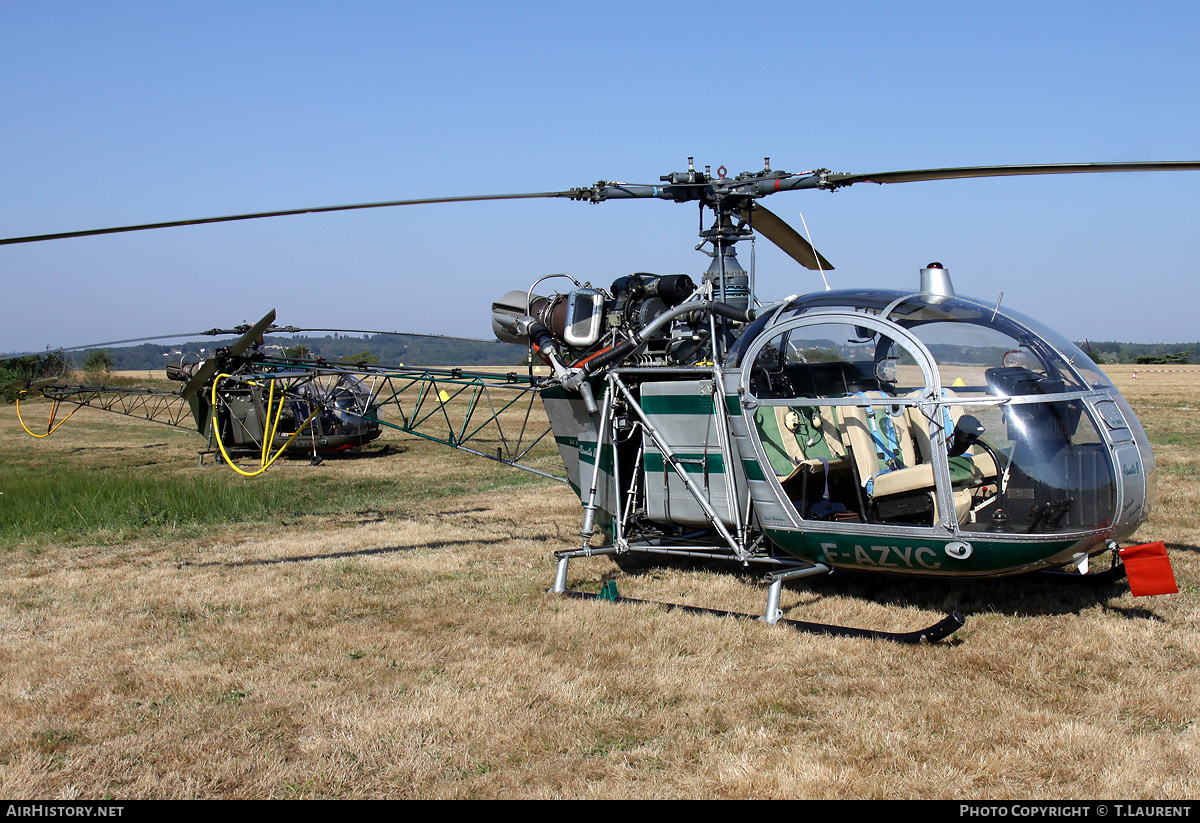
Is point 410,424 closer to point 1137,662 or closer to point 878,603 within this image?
point 878,603

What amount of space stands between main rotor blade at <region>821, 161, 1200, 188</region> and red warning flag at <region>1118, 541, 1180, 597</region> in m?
2.02

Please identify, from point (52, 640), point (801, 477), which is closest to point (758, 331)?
point (801, 477)

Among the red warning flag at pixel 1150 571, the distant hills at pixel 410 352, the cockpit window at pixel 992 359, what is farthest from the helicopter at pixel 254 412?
the red warning flag at pixel 1150 571

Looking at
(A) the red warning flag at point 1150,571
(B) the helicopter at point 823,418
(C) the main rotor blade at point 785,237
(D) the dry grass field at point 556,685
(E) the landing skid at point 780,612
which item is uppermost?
(C) the main rotor blade at point 785,237

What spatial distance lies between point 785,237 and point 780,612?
10.3 feet

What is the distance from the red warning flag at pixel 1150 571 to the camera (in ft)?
16.8

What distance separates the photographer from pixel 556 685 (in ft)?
17.1

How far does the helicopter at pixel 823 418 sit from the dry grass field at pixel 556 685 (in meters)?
0.47

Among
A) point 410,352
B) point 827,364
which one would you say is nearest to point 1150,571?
point 827,364

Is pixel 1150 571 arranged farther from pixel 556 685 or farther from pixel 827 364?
pixel 556 685

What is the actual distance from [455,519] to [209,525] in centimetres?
288

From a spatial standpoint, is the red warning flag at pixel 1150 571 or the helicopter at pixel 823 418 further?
A: the helicopter at pixel 823 418

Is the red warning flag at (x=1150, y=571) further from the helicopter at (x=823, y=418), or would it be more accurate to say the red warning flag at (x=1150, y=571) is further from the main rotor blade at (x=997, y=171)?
the main rotor blade at (x=997, y=171)

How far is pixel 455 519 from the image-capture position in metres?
11.1
